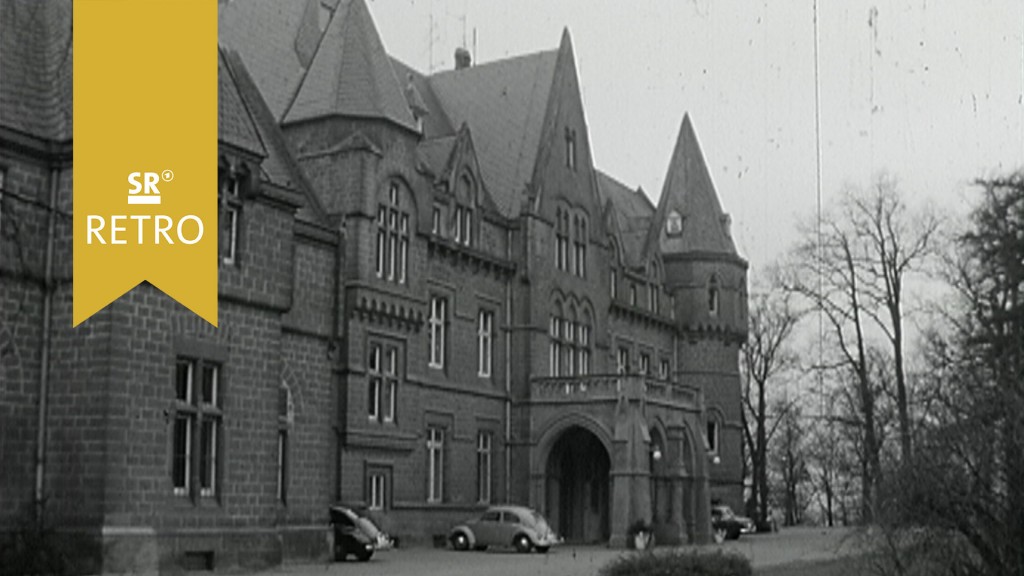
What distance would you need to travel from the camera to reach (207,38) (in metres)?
20.8

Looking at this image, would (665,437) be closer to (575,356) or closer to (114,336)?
(575,356)

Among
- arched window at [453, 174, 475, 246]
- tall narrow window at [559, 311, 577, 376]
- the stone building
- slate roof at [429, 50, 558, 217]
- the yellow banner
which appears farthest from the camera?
tall narrow window at [559, 311, 577, 376]

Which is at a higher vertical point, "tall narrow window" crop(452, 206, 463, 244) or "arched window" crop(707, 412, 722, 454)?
"tall narrow window" crop(452, 206, 463, 244)

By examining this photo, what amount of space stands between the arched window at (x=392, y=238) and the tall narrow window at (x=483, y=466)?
7.23 meters

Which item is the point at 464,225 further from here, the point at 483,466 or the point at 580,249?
the point at 580,249

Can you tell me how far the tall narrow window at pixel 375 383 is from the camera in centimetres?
3675

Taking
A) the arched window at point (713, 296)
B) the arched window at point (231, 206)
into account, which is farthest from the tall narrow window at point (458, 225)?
the arched window at point (713, 296)

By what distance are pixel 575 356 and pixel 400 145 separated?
1336cm

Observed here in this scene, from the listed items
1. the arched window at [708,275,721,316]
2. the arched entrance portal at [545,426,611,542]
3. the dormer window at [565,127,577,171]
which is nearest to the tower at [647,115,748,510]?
the arched window at [708,275,721,316]

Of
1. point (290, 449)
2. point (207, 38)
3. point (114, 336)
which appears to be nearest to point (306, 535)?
point (290, 449)

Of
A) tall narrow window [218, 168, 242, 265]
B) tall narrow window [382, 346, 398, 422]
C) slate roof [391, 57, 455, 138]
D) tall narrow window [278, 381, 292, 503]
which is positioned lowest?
tall narrow window [278, 381, 292, 503]

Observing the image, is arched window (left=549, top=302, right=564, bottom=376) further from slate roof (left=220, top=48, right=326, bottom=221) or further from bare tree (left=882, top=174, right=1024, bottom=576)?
bare tree (left=882, top=174, right=1024, bottom=576)

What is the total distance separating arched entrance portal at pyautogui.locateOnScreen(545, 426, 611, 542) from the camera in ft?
152

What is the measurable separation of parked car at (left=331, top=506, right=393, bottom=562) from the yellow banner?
9.37 meters
